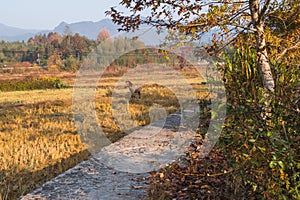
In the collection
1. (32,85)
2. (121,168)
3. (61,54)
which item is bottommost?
(121,168)

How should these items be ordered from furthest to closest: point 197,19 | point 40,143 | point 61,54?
point 61,54, point 40,143, point 197,19

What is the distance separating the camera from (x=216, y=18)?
3.56 meters

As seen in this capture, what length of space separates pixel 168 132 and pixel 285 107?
4353mm

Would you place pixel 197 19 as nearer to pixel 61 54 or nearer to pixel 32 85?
pixel 32 85

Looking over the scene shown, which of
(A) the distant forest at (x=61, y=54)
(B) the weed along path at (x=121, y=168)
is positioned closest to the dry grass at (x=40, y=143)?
(B) the weed along path at (x=121, y=168)

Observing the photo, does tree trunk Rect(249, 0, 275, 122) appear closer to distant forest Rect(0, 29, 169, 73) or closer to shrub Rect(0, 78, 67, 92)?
shrub Rect(0, 78, 67, 92)

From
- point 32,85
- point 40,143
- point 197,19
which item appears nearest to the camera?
point 197,19

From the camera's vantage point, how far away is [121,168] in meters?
4.48

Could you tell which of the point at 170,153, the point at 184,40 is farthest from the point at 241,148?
the point at 170,153

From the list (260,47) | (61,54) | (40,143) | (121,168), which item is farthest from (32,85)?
(61,54)

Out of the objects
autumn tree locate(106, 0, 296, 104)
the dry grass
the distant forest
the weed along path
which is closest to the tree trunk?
autumn tree locate(106, 0, 296, 104)

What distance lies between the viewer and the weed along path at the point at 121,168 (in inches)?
145

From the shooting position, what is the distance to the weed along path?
3682 mm

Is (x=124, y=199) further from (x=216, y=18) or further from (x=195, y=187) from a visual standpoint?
(x=216, y=18)
